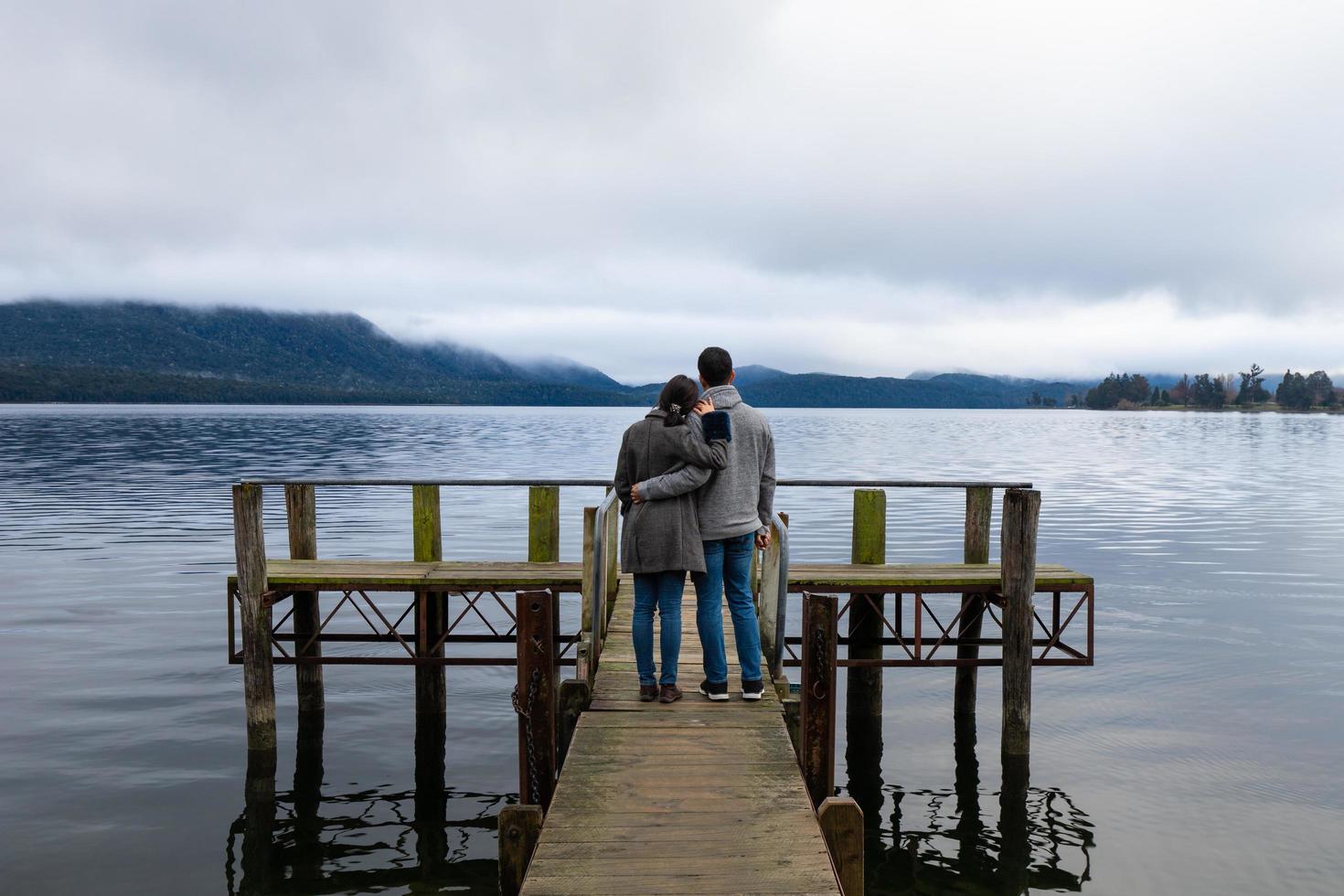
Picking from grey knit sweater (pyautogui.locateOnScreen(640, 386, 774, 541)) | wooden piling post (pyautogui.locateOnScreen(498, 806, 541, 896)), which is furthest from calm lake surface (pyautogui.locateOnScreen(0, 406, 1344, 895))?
grey knit sweater (pyautogui.locateOnScreen(640, 386, 774, 541))

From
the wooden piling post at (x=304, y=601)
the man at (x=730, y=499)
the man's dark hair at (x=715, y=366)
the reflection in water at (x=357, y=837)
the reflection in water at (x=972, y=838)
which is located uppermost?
the man's dark hair at (x=715, y=366)

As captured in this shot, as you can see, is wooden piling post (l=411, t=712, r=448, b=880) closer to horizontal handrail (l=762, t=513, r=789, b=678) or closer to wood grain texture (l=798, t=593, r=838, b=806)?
horizontal handrail (l=762, t=513, r=789, b=678)

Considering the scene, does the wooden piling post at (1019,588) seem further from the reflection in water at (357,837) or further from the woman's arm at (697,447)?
the reflection in water at (357,837)

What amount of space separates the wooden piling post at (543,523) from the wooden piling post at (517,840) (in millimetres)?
6921

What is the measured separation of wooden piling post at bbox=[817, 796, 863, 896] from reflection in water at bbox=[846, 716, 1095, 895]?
4823 mm

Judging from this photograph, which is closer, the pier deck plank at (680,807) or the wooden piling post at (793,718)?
the pier deck plank at (680,807)

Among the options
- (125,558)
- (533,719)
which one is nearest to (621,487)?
(533,719)

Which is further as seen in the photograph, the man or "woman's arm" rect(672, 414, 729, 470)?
the man

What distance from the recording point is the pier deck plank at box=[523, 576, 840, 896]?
5137 millimetres

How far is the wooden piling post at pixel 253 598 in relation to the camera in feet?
34.6

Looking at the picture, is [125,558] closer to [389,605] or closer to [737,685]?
[389,605]

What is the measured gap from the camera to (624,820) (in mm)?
5773

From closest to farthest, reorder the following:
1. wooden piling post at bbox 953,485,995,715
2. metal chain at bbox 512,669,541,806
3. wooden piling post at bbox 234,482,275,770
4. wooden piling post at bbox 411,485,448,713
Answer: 1. metal chain at bbox 512,669,541,806
2. wooden piling post at bbox 234,482,275,770
3. wooden piling post at bbox 411,485,448,713
4. wooden piling post at bbox 953,485,995,715

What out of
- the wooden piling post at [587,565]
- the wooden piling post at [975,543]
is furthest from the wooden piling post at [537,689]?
the wooden piling post at [975,543]
